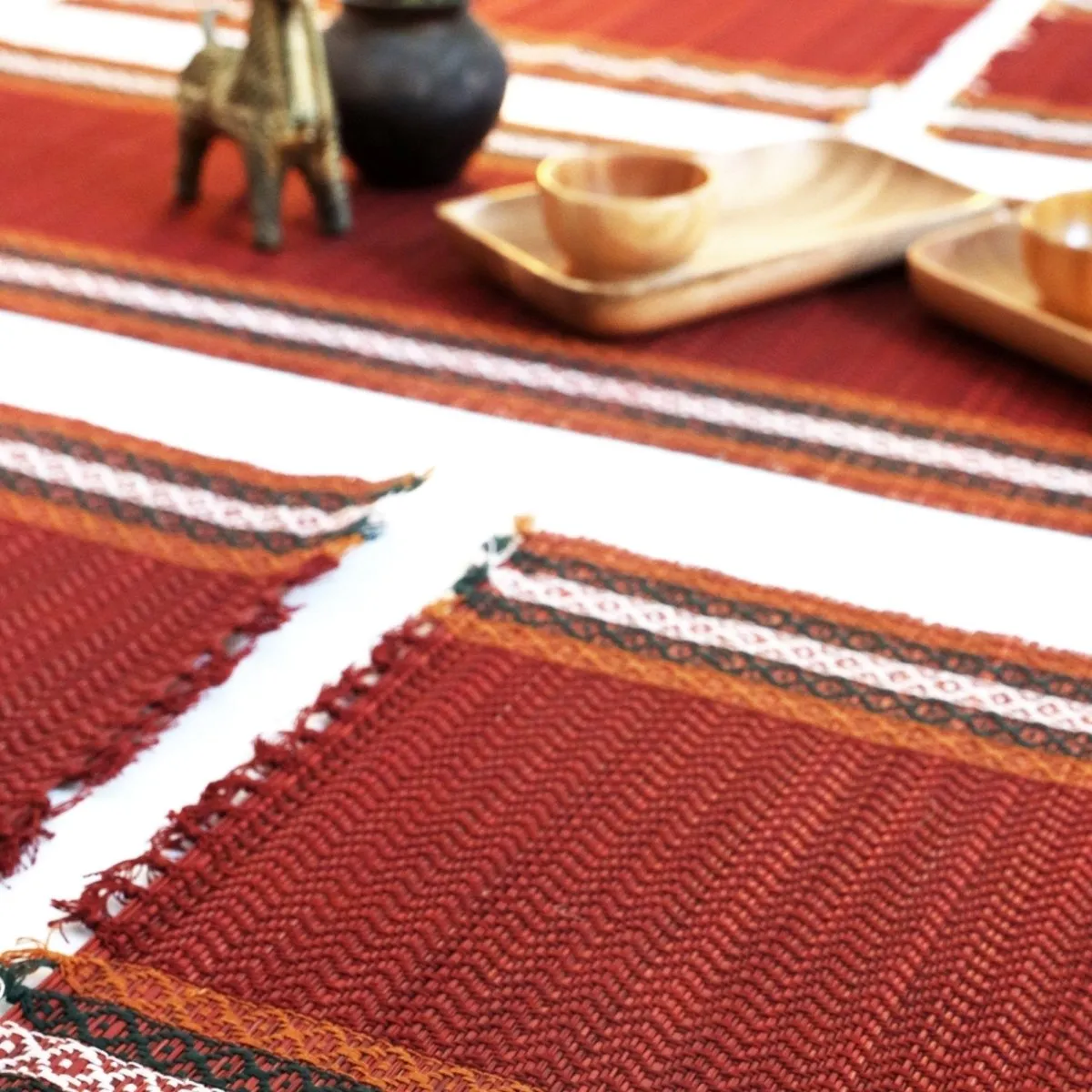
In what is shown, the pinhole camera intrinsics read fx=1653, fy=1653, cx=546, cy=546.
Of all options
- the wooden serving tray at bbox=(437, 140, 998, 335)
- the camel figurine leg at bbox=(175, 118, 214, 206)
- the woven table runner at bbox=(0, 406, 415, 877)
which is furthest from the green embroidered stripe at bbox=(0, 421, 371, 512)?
the camel figurine leg at bbox=(175, 118, 214, 206)

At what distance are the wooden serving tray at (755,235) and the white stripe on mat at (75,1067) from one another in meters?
0.53

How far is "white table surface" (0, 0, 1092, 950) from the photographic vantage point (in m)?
0.59

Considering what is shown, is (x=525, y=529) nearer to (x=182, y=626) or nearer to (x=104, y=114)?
(x=182, y=626)

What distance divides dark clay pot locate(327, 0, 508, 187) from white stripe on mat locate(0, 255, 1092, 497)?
203mm

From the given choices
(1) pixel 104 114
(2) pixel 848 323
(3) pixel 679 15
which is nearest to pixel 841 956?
(2) pixel 848 323

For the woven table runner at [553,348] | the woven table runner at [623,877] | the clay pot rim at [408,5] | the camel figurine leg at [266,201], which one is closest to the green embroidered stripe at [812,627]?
the woven table runner at [623,877]

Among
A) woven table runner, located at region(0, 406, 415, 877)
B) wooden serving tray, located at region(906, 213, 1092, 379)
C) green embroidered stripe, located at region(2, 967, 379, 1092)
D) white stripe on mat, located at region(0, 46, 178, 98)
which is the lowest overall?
green embroidered stripe, located at region(2, 967, 379, 1092)

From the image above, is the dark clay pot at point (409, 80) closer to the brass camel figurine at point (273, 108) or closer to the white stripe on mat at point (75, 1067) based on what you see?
the brass camel figurine at point (273, 108)

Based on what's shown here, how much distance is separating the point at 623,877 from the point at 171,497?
31cm

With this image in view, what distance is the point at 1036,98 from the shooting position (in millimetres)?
1346

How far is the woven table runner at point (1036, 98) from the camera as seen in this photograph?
126 cm

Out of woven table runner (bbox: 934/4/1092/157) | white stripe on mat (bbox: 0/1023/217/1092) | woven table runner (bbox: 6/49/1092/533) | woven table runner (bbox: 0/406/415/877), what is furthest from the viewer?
woven table runner (bbox: 934/4/1092/157)

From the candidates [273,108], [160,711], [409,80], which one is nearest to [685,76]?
[409,80]

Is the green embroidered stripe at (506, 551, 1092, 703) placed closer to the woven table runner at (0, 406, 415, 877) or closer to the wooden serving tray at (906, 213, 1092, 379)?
the woven table runner at (0, 406, 415, 877)
